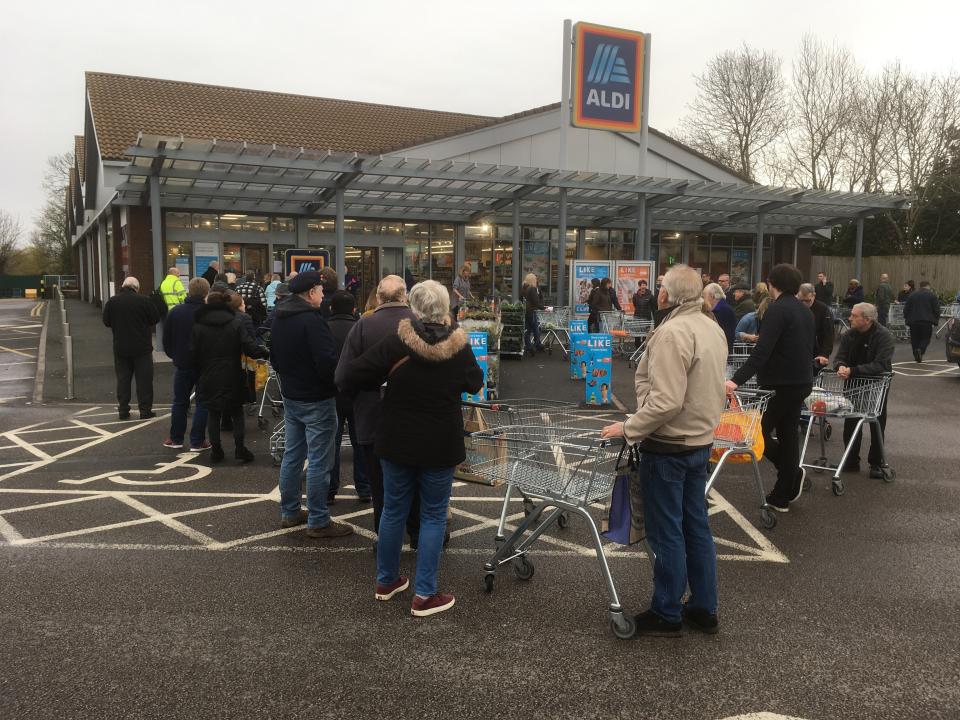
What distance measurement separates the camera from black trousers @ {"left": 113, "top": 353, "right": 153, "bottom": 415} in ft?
32.9

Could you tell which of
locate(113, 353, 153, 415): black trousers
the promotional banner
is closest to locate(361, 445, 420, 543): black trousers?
locate(113, 353, 153, 415): black trousers

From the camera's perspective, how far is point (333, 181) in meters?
17.4

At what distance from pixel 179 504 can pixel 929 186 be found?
37.8 m

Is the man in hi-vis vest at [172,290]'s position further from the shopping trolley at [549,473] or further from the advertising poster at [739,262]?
the advertising poster at [739,262]

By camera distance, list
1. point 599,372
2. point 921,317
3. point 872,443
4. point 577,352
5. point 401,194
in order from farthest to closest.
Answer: point 401,194 → point 921,317 → point 577,352 → point 599,372 → point 872,443

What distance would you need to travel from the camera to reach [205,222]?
68.3 feet

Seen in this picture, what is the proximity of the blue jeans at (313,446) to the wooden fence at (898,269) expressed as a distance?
1175 inches

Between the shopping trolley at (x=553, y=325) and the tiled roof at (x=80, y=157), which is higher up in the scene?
the tiled roof at (x=80, y=157)

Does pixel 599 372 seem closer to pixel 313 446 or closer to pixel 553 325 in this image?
pixel 313 446

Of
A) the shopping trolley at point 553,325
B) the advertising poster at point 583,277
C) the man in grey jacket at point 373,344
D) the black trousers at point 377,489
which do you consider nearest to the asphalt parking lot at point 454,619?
Result: the black trousers at point 377,489

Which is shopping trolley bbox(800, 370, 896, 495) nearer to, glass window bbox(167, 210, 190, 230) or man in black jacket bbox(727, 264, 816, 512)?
man in black jacket bbox(727, 264, 816, 512)

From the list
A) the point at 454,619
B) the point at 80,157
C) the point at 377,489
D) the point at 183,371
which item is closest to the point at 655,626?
the point at 454,619

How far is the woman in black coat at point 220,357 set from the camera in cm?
756

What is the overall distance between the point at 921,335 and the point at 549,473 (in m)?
15.9
